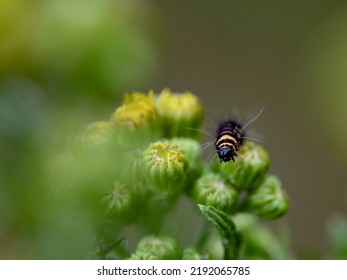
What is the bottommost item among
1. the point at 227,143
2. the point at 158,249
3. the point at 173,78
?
the point at 158,249

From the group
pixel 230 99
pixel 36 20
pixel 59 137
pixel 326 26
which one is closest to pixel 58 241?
pixel 59 137

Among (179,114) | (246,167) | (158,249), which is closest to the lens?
(158,249)

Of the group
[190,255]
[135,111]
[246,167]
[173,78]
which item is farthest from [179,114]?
[173,78]

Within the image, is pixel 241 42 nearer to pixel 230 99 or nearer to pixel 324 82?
pixel 230 99

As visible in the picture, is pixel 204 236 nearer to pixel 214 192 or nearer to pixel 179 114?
pixel 214 192

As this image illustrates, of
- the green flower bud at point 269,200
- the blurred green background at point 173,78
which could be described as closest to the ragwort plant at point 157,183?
the green flower bud at point 269,200

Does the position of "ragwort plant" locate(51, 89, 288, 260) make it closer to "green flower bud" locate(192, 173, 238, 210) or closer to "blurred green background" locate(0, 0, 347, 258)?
"green flower bud" locate(192, 173, 238, 210)

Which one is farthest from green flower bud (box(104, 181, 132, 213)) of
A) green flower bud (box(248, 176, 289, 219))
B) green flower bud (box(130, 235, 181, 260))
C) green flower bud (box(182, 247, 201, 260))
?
green flower bud (box(248, 176, 289, 219))

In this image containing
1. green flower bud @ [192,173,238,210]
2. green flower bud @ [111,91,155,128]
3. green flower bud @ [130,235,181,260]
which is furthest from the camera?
green flower bud @ [111,91,155,128]
